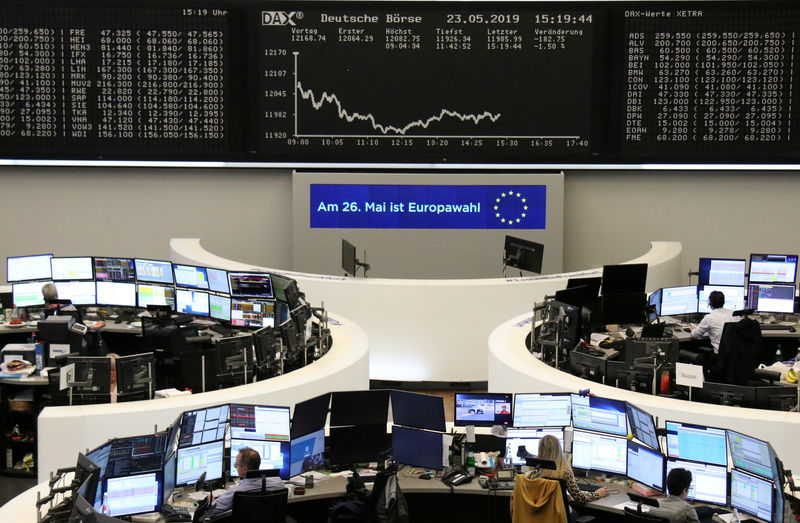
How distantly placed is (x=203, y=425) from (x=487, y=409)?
5.78ft

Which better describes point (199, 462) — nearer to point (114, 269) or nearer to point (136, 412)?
point (136, 412)

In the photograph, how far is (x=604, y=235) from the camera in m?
11.8

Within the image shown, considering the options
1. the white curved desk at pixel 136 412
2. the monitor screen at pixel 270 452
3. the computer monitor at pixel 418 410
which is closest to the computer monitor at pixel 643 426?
the computer monitor at pixel 418 410

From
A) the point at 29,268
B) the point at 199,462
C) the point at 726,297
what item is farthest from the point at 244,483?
the point at 726,297

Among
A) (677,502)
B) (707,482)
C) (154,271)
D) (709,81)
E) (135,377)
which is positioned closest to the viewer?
(677,502)

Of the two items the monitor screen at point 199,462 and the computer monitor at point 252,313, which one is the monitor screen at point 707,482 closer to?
the monitor screen at point 199,462

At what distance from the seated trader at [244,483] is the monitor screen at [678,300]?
5200 mm

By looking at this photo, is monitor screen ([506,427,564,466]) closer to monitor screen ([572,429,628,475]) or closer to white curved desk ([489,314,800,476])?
monitor screen ([572,429,628,475])

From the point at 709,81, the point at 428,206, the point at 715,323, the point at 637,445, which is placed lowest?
the point at 637,445

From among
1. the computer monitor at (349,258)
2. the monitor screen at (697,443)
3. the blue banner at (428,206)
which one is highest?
the blue banner at (428,206)

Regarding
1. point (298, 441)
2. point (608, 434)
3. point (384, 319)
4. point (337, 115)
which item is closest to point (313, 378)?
point (298, 441)

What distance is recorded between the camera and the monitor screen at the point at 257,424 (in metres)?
6.13

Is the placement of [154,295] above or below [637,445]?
above

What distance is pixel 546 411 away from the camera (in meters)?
6.43
